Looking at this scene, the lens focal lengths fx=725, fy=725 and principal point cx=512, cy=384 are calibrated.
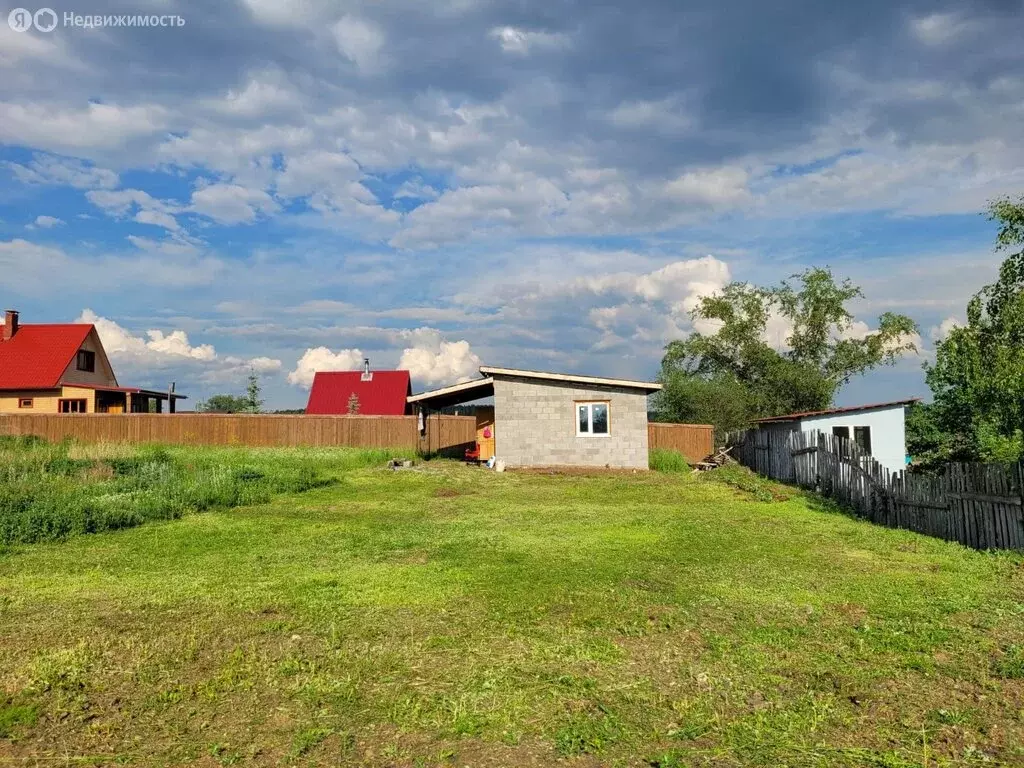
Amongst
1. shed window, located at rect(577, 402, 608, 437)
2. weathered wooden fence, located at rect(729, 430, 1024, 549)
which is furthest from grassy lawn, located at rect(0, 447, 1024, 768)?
shed window, located at rect(577, 402, 608, 437)

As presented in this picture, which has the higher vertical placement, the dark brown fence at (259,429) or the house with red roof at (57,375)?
the house with red roof at (57,375)

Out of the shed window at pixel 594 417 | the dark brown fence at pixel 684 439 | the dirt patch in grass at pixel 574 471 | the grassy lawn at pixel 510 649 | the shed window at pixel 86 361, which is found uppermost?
the shed window at pixel 86 361

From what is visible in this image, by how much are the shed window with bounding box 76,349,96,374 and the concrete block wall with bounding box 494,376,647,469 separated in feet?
92.6

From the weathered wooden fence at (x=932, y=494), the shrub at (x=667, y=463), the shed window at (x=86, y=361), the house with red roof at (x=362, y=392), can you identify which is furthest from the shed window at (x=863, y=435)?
the shed window at (x=86, y=361)

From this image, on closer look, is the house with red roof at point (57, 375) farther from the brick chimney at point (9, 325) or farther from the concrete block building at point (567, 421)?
the concrete block building at point (567, 421)

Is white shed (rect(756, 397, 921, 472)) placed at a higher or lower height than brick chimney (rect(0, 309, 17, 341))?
lower

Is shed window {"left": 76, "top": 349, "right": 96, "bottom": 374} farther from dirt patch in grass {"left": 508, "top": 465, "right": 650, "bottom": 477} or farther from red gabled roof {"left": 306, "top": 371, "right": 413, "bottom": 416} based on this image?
dirt patch in grass {"left": 508, "top": 465, "right": 650, "bottom": 477}

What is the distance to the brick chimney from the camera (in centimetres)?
3953

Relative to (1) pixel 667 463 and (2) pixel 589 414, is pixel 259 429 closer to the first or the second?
(2) pixel 589 414

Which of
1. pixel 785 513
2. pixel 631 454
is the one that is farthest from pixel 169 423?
pixel 785 513

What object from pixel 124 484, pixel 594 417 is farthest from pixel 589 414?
pixel 124 484

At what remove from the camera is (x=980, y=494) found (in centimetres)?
1055

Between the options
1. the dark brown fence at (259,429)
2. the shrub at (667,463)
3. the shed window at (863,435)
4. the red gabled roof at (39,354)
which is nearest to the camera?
the shed window at (863,435)

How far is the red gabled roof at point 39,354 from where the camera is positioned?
36844 mm
